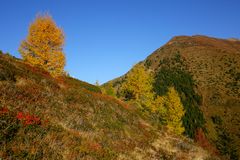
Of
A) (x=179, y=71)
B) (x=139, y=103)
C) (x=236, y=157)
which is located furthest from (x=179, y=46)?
(x=139, y=103)

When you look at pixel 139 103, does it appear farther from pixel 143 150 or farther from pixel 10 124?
pixel 10 124

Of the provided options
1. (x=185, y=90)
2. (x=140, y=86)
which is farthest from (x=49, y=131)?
(x=185, y=90)

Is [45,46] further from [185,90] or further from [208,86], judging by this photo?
[208,86]

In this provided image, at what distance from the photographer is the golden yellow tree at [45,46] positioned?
Result: 88.2ft

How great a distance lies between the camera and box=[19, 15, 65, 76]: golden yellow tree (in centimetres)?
2689

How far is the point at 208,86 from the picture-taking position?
89688 millimetres

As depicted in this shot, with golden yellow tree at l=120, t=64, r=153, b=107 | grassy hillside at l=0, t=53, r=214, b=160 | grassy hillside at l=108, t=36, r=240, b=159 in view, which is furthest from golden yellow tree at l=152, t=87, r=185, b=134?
grassy hillside at l=0, t=53, r=214, b=160

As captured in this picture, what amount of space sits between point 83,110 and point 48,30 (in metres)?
15.4

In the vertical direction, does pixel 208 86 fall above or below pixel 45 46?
below

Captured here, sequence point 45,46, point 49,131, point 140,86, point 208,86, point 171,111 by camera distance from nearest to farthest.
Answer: point 49,131 → point 45,46 → point 140,86 → point 171,111 → point 208,86

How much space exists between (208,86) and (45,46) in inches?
3057

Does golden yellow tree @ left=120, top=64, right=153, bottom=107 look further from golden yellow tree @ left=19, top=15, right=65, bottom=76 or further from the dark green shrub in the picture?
the dark green shrub

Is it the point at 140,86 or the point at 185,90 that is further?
the point at 185,90

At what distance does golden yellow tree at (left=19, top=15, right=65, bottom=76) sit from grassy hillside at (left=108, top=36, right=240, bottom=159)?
4819cm
